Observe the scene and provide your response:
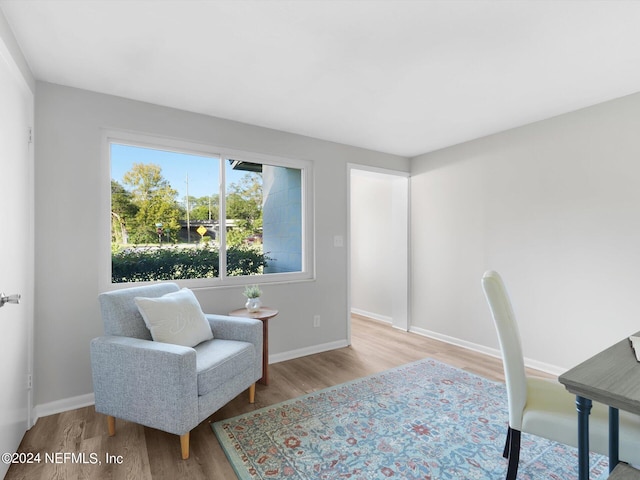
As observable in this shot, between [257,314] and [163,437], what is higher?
[257,314]

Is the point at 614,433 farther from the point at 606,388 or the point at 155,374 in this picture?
the point at 155,374

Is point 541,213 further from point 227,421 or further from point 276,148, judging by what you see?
point 227,421

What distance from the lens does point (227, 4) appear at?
1604 mm

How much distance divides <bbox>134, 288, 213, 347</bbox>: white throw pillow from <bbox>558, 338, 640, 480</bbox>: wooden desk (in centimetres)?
204

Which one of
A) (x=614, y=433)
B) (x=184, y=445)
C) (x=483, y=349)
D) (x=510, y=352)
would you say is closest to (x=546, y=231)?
(x=483, y=349)

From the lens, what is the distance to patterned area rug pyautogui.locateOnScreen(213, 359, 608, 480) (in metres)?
1.77

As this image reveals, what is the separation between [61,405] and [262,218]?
2177 mm

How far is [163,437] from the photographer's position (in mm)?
2055

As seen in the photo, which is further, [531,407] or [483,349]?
[483,349]

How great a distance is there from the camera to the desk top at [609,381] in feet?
3.46

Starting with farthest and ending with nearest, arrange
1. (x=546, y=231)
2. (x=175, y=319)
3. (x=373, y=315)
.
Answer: (x=373, y=315)
(x=546, y=231)
(x=175, y=319)

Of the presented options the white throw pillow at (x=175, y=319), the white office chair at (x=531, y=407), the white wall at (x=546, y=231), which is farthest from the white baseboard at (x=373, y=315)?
the white office chair at (x=531, y=407)

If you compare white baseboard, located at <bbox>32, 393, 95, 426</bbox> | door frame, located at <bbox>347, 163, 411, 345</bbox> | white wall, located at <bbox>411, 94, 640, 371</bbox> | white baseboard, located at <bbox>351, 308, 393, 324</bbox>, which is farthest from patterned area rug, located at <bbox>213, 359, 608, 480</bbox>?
white baseboard, located at <bbox>351, 308, 393, 324</bbox>

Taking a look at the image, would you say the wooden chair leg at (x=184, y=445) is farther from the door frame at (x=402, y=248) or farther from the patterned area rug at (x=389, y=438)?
the door frame at (x=402, y=248)
